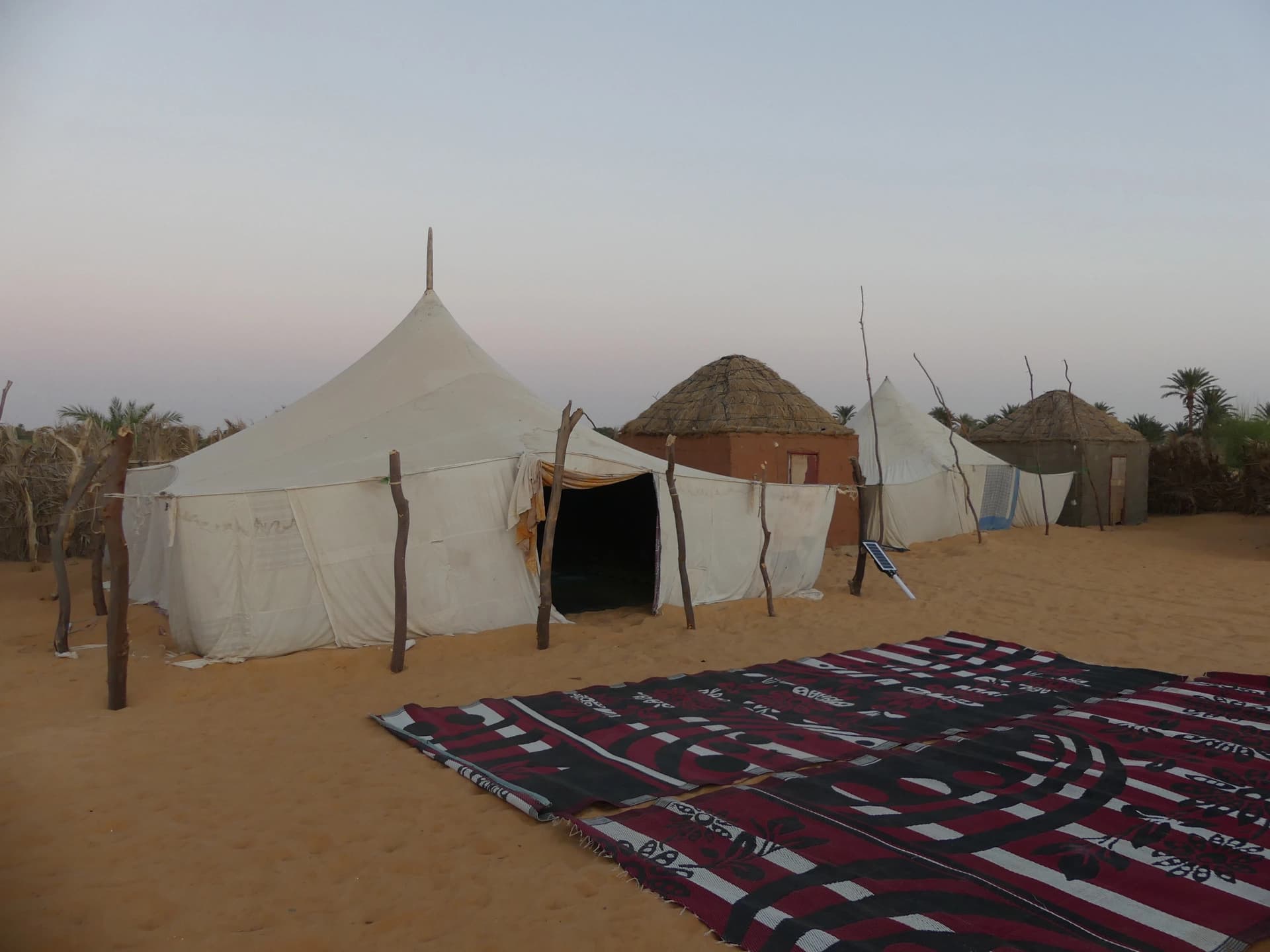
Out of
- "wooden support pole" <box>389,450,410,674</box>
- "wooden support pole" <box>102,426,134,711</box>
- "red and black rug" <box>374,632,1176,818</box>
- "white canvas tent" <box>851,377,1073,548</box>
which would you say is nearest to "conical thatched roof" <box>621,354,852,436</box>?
"white canvas tent" <box>851,377,1073,548</box>

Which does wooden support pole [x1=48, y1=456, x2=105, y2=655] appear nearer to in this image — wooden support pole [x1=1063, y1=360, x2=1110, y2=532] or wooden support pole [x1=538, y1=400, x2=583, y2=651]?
wooden support pole [x1=538, y1=400, x2=583, y2=651]

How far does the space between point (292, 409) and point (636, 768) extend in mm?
6567

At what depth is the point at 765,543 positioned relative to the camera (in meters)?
8.53

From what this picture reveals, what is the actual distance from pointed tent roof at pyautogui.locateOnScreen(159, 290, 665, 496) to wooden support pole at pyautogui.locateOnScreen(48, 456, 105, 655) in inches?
25.8

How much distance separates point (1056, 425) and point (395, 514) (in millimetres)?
14377

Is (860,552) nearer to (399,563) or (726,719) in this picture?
(726,719)

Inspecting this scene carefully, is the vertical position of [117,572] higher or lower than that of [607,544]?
higher

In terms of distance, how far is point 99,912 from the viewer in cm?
290

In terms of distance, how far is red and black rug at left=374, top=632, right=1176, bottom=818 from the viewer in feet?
13.5

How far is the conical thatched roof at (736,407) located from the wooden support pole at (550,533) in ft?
16.6

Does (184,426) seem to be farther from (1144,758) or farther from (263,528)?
(1144,758)

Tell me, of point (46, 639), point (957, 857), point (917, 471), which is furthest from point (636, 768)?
point (917, 471)

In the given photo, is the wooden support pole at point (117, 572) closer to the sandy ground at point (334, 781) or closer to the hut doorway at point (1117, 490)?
the sandy ground at point (334, 781)

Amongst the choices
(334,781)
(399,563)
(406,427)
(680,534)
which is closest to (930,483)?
(680,534)
